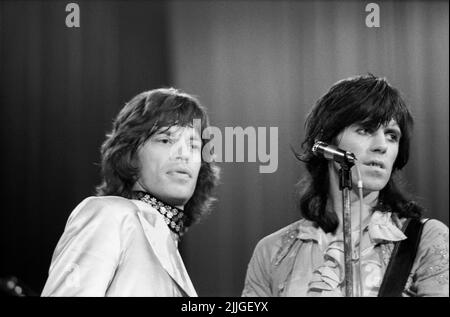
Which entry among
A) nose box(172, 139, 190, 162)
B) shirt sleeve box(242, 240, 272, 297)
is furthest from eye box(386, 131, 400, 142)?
nose box(172, 139, 190, 162)

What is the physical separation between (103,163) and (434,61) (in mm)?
1190

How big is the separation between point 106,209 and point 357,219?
0.77 metres

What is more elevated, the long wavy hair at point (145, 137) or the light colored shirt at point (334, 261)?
the long wavy hair at point (145, 137)

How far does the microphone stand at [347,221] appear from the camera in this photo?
1.85 metres

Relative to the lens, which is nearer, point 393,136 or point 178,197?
point 178,197

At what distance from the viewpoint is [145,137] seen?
2.00 metres

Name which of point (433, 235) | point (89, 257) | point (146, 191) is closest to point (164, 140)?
point (146, 191)

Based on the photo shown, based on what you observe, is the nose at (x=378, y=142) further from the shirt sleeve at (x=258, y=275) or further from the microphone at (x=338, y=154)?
the shirt sleeve at (x=258, y=275)

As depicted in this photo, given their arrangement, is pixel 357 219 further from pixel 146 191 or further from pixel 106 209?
→ pixel 106 209

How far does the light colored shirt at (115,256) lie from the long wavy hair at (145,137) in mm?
169

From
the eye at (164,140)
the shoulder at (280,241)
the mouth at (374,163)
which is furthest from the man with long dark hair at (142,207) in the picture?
the mouth at (374,163)

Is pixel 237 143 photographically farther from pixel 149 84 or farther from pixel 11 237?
pixel 11 237

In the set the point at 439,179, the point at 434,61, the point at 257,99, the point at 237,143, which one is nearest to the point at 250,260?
the point at 237,143
